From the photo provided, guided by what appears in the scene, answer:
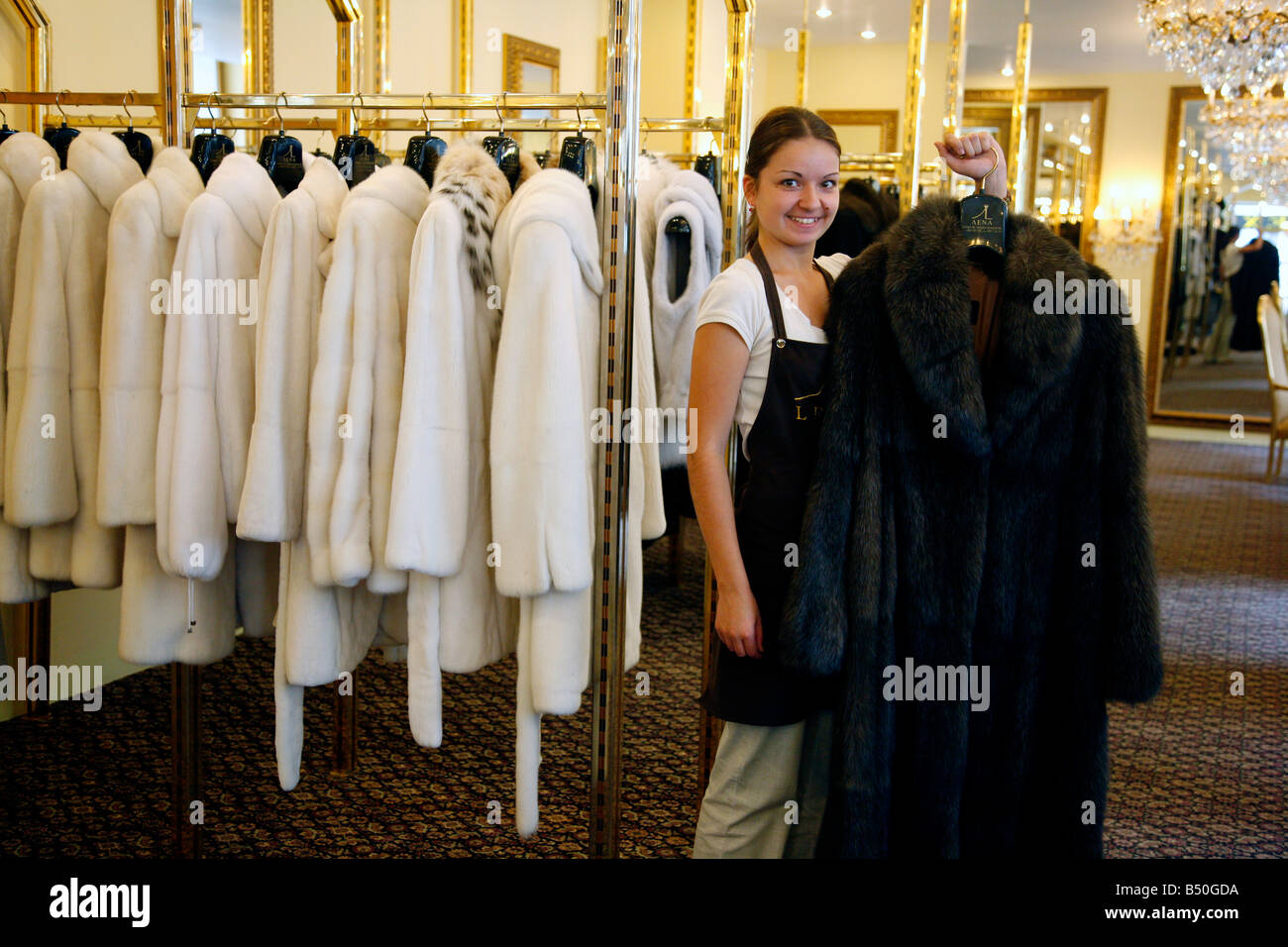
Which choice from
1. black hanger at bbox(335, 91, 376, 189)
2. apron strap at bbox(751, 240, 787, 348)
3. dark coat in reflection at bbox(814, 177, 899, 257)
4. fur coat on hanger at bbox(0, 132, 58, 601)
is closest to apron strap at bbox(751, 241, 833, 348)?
apron strap at bbox(751, 240, 787, 348)

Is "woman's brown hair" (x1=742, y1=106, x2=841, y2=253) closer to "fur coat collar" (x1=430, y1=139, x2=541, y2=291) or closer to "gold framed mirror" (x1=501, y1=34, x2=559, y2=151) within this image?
"fur coat collar" (x1=430, y1=139, x2=541, y2=291)

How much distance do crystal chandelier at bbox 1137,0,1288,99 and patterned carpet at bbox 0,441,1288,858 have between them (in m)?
3.40

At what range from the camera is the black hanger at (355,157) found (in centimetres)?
229

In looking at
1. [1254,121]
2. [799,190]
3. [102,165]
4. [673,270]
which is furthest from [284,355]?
[1254,121]

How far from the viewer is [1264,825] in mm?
2793

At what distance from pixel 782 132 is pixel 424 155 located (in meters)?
0.88

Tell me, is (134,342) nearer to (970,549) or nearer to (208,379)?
(208,379)

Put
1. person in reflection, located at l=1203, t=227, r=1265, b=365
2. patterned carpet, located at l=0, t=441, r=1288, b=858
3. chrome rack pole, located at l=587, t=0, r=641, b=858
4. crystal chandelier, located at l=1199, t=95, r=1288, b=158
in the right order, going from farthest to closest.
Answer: person in reflection, located at l=1203, t=227, r=1265, b=365 → crystal chandelier, located at l=1199, t=95, r=1288, b=158 → patterned carpet, located at l=0, t=441, r=1288, b=858 → chrome rack pole, located at l=587, t=0, r=641, b=858

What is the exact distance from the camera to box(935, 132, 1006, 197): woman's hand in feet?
5.70

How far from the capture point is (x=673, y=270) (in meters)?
3.23

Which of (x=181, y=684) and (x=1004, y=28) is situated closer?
(x=181, y=684)

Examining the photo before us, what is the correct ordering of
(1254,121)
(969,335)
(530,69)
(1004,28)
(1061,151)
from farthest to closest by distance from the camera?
(1061,151) → (1004,28) → (1254,121) → (530,69) → (969,335)
